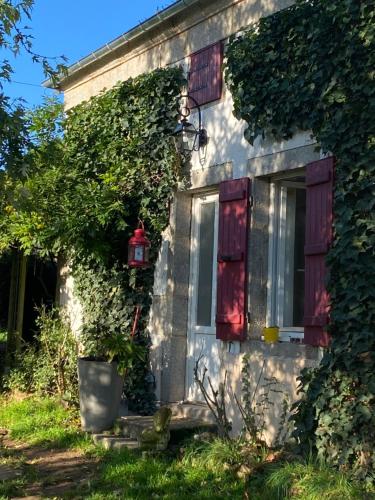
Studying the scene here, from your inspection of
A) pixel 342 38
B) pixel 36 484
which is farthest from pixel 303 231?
pixel 36 484

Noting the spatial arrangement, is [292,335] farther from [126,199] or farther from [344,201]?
[126,199]

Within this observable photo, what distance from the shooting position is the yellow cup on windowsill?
21.3 feet

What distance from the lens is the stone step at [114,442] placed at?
668 cm

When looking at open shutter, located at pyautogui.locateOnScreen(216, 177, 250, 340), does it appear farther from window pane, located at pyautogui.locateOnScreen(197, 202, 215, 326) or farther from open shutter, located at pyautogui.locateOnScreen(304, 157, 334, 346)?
open shutter, located at pyautogui.locateOnScreen(304, 157, 334, 346)

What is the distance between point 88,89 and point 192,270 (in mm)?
4002

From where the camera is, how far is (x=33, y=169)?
5594 mm

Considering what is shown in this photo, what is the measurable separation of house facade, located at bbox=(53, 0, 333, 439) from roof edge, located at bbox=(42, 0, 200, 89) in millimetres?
29

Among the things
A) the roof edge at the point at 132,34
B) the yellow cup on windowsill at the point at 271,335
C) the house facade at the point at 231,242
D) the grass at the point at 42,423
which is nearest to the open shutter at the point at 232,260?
the house facade at the point at 231,242

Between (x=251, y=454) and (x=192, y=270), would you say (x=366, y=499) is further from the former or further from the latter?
(x=192, y=270)

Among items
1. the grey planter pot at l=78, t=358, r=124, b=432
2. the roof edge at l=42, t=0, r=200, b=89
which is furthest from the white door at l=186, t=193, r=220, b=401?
the roof edge at l=42, t=0, r=200, b=89

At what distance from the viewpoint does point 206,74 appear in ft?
25.3

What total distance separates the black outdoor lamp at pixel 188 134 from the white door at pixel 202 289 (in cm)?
59

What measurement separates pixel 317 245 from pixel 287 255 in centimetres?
86

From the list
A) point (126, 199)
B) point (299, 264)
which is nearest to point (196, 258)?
point (126, 199)
